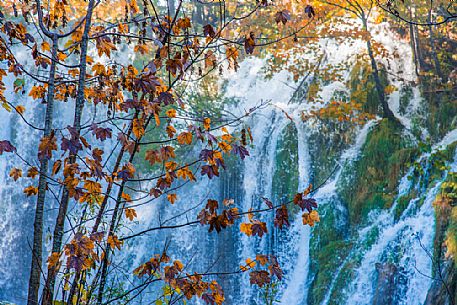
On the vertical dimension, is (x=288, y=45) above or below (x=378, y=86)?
above

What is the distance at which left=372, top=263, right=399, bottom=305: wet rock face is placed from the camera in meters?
7.45

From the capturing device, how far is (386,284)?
7555mm

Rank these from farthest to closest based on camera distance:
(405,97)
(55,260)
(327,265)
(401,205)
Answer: (405,97)
(327,265)
(401,205)
(55,260)

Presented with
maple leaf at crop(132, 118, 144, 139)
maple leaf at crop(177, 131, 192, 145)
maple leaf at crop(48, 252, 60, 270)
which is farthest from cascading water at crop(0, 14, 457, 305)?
maple leaf at crop(48, 252, 60, 270)

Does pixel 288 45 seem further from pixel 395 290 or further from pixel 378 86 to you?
pixel 395 290

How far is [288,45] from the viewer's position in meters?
10.6

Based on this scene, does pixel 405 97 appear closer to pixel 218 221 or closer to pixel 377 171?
pixel 377 171

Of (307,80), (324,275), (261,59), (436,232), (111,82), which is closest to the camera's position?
(111,82)

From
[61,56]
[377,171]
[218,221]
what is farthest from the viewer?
[377,171]

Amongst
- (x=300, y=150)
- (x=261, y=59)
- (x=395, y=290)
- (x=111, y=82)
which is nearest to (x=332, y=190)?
(x=300, y=150)

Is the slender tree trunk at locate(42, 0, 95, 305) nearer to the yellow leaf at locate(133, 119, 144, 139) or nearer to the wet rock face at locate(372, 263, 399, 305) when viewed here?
the yellow leaf at locate(133, 119, 144, 139)

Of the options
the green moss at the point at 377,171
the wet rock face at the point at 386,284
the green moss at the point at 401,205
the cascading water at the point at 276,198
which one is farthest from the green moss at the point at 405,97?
the wet rock face at the point at 386,284

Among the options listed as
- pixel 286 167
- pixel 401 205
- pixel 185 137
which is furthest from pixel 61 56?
pixel 286 167

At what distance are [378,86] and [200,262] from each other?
440 cm
